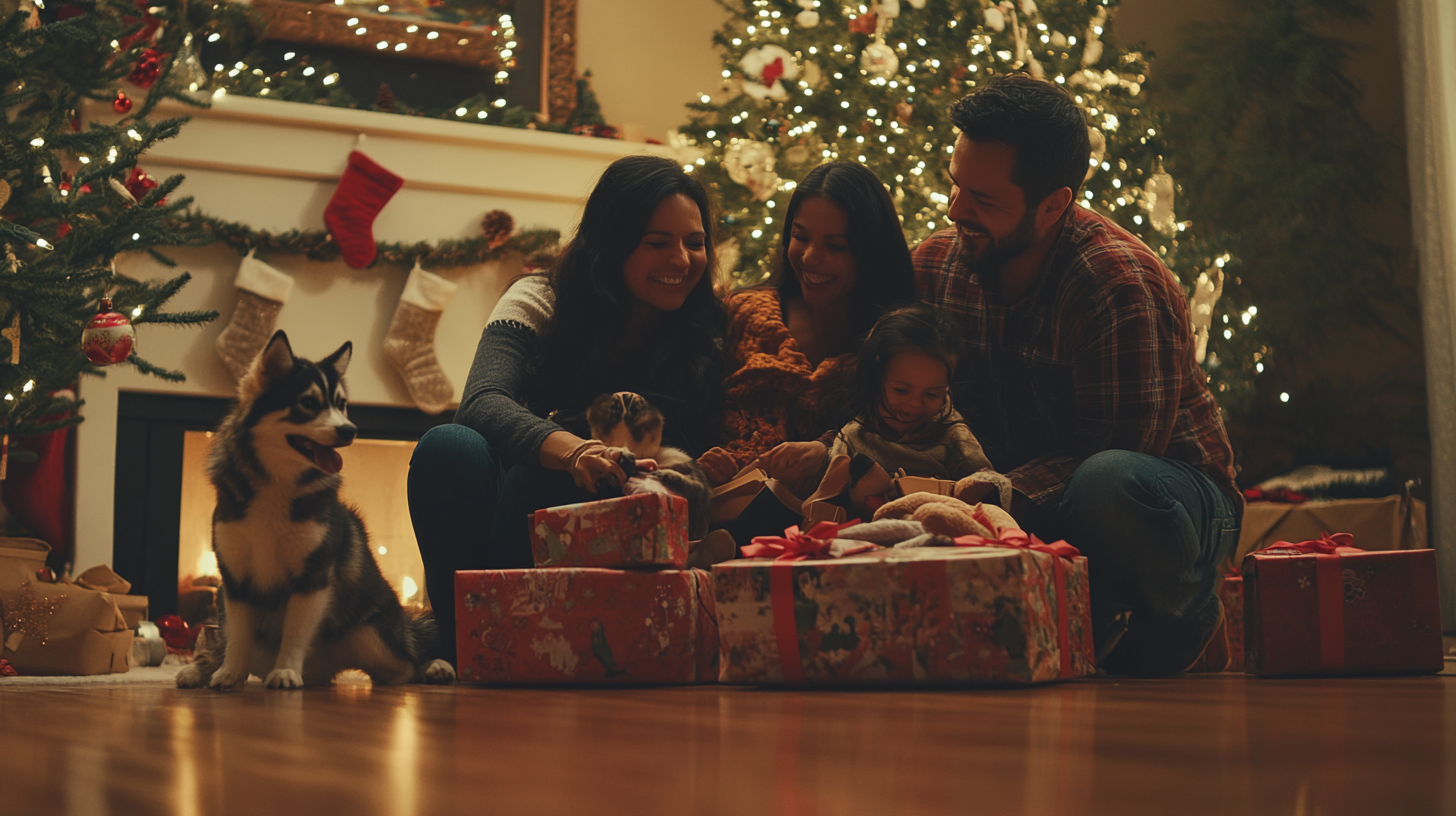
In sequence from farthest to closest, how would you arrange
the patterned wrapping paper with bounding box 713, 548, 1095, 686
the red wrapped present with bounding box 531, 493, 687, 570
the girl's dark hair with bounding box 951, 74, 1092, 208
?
the girl's dark hair with bounding box 951, 74, 1092, 208
the red wrapped present with bounding box 531, 493, 687, 570
the patterned wrapping paper with bounding box 713, 548, 1095, 686

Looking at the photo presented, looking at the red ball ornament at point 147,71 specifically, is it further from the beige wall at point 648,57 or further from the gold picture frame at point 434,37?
the beige wall at point 648,57

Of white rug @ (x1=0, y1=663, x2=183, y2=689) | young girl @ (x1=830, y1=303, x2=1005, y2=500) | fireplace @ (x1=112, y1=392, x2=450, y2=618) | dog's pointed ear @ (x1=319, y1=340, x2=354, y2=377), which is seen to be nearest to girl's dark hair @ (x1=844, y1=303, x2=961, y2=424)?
young girl @ (x1=830, y1=303, x2=1005, y2=500)

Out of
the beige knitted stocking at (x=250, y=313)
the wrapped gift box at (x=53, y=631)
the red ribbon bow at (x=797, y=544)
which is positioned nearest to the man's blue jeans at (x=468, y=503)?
the red ribbon bow at (x=797, y=544)

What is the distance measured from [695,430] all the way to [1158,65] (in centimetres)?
398

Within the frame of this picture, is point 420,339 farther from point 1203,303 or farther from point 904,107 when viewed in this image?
point 1203,303

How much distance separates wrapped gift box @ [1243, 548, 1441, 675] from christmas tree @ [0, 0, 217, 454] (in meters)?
2.27

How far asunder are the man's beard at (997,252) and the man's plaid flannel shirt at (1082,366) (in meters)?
0.02

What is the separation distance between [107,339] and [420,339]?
5.91ft

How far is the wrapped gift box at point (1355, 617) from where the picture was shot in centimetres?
169

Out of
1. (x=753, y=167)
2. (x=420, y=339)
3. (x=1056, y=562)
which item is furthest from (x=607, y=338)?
(x=420, y=339)

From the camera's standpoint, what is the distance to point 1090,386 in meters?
1.77

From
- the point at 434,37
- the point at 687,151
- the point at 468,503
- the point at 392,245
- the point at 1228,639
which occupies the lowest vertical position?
the point at 1228,639

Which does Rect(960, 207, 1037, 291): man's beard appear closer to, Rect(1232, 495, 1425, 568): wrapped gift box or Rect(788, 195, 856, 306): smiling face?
Rect(788, 195, 856, 306): smiling face

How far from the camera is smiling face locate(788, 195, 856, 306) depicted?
199cm
